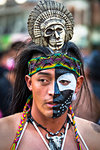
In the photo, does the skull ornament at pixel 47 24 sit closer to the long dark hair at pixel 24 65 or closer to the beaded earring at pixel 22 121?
the long dark hair at pixel 24 65

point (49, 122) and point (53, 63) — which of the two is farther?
point (49, 122)

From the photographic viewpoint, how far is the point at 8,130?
91.8 inches

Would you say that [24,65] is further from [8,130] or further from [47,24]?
[8,130]

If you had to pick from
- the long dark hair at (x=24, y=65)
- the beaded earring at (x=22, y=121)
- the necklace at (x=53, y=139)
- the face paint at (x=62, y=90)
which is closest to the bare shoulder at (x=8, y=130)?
the beaded earring at (x=22, y=121)

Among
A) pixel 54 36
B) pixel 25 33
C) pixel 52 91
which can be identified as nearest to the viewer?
pixel 52 91

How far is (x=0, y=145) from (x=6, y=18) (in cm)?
1677

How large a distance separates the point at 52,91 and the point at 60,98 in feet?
0.34

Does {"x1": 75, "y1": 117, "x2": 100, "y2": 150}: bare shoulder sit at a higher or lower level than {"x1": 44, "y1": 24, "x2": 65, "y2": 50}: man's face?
lower

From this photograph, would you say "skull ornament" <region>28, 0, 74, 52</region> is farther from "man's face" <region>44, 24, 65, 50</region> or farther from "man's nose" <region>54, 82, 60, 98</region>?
"man's nose" <region>54, 82, 60, 98</region>

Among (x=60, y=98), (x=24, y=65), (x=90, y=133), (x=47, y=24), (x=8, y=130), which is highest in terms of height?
(x=47, y=24)

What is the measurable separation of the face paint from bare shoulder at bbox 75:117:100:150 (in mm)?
384

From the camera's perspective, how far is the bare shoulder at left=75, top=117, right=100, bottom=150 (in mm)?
2502

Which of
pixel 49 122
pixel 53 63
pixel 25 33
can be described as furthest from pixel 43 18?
pixel 25 33

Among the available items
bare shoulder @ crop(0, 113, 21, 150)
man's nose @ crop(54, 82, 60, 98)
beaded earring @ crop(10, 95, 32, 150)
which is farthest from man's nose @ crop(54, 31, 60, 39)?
bare shoulder @ crop(0, 113, 21, 150)
